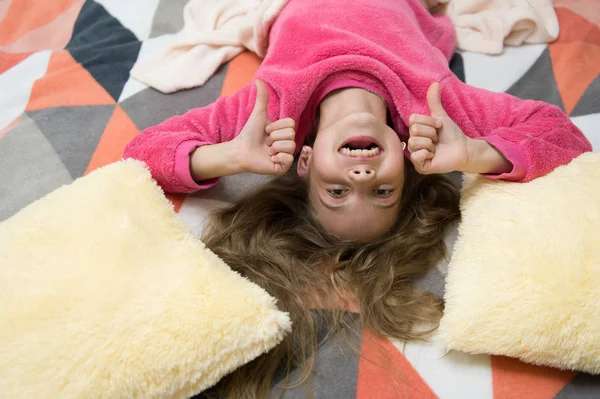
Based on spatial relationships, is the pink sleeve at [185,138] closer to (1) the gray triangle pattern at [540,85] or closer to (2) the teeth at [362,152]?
(2) the teeth at [362,152]

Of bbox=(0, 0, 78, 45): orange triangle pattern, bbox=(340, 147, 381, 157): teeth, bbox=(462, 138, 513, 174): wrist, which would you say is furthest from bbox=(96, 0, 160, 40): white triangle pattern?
bbox=(462, 138, 513, 174): wrist

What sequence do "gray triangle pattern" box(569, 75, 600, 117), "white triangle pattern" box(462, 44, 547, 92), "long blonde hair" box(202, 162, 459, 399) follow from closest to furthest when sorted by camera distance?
"long blonde hair" box(202, 162, 459, 399), "gray triangle pattern" box(569, 75, 600, 117), "white triangle pattern" box(462, 44, 547, 92)

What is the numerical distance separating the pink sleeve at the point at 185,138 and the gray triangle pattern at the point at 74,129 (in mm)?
153

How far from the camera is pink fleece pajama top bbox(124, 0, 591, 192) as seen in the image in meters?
1.06

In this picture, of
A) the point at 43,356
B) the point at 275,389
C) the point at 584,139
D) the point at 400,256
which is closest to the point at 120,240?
the point at 43,356

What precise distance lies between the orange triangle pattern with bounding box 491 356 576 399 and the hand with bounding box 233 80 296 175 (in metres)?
0.52

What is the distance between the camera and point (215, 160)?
106 cm

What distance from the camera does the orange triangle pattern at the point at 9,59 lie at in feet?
4.59

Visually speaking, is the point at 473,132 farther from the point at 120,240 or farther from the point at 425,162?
the point at 120,240

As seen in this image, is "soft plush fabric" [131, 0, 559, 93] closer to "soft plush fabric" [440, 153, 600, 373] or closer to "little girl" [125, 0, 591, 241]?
"little girl" [125, 0, 591, 241]

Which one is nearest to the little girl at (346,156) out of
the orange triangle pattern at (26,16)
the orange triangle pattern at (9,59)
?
the orange triangle pattern at (9,59)

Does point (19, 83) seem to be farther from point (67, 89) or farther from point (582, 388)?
point (582, 388)

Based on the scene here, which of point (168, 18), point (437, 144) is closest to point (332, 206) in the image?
point (437, 144)

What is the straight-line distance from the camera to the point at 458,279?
0.90 m
